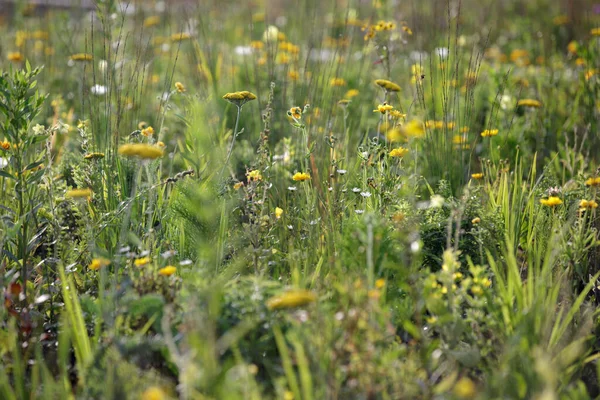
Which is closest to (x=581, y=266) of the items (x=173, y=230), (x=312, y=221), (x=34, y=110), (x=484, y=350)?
(x=484, y=350)

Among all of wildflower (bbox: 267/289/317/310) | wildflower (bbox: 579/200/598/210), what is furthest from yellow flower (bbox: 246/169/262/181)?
wildflower (bbox: 579/200/598/210)

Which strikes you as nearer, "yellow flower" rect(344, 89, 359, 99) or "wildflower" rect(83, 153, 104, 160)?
"wildflower" rect(83, 153, 104, 160)

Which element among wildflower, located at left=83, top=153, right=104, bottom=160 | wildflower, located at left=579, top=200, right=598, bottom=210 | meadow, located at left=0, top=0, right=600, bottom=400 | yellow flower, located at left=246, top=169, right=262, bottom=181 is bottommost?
meadow, located at left=0, top=0, right=600, bottom=400

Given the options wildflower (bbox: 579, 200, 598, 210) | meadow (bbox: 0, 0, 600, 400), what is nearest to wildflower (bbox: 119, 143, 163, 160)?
meadow (bbox: 0, 0, 600, 400)

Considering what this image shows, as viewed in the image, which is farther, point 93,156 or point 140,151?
point 93,156

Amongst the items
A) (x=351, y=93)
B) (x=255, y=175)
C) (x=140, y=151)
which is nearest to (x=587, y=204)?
(x=255, y=175)

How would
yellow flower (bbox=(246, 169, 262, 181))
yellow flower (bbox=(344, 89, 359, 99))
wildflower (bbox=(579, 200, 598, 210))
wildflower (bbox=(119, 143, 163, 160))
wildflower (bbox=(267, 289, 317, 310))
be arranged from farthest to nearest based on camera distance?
yellow flower (bbox=(344, 89, 359, 99)), yellow flower (bbox=(246, 169, 262, 181)), wildflower (bbox=(579, 200, 598, 210)), wildflower (bbox=(119, 143, 163, 160)), wildflower (bbox=(267, 289, 317, 310))

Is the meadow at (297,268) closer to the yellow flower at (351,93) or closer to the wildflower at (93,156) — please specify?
the wildflower at (93,156)

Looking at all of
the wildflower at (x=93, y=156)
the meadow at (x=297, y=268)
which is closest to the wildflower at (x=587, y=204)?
the meadow at (x=297, y=268)

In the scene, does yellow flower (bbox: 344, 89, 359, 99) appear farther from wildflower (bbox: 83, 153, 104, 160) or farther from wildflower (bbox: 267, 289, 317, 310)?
wildflower (bbox: 267, 289, 317, 310)

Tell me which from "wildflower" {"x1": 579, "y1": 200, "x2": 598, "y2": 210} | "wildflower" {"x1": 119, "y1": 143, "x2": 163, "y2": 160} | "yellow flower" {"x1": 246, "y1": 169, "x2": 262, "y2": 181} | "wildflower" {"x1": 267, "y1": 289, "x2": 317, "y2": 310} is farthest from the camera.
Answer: "yellow flower" {"x1": 246, "y1": 169, "x2": 262, "y2": 181}

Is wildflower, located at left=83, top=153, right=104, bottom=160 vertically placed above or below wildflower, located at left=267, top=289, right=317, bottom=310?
above

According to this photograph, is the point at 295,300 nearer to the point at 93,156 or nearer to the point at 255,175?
the point at 255,175

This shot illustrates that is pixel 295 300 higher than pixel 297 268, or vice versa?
pixel 295 300
